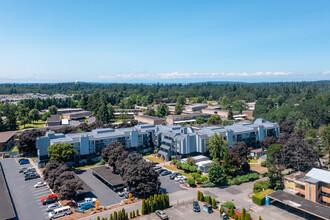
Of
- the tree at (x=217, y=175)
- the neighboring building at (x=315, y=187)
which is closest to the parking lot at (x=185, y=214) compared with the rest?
the tree at (x=217, y=175)

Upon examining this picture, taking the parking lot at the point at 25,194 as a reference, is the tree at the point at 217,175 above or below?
above

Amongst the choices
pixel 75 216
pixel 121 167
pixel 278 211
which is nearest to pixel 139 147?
pixel 121 167

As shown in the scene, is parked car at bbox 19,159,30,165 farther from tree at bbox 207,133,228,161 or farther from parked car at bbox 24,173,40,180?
tree at bbox 207,133,228,161

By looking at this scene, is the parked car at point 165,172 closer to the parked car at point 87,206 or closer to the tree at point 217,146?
the tree at point 217,146

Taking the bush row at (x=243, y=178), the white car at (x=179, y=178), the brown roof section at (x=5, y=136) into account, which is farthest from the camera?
the brown roof section at (x=5, y=136)

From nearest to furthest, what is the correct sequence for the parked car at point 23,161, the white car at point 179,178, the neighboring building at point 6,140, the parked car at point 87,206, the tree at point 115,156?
1. the parked car at point 87,206
2. the tree at point 115,156
3. the white car at point 179,178
4. the parked car at point 23,161
5. the neighboring building at point 6,140

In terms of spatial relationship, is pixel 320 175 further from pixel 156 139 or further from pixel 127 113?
pixel 127 113

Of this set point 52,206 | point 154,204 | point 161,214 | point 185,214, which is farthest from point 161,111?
point 161,214

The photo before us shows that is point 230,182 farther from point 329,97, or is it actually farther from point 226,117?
point 329,97

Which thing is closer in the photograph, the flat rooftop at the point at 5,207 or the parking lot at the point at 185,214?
the flat rooftop at the point at 5,207
